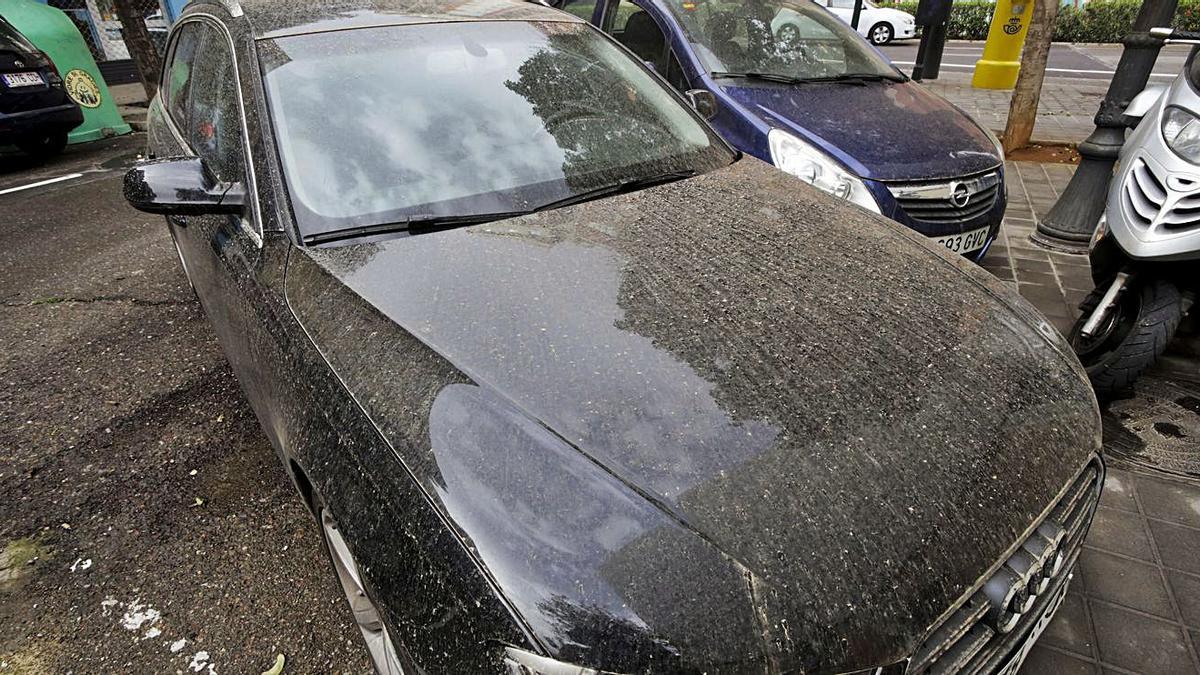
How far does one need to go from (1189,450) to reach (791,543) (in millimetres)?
2509

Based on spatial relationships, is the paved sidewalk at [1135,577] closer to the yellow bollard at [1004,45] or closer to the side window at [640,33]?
the side window at [640,33]

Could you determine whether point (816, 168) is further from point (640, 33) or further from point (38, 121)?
point (38, 121)

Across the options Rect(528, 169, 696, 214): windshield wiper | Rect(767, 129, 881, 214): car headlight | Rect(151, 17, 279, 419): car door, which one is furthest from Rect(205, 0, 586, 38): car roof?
Rect(767, 129, 881, 214): car headlight

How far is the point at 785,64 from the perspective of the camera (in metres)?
4.19

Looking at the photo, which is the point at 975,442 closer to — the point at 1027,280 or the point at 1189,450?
the point at 1189,450

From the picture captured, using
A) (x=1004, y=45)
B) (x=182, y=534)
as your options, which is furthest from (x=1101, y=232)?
(x=1004, y=45)

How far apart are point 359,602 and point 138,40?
8991 mm

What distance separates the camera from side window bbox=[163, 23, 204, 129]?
2.87 metres

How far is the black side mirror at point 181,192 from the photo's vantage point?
75.3 inches

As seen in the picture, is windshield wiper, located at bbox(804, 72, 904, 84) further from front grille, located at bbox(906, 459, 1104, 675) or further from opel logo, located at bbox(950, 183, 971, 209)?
front grille, located at bbox(906, 459, 1104, 675)

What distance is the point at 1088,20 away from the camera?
16.7 m

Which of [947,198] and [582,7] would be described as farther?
[582,7]

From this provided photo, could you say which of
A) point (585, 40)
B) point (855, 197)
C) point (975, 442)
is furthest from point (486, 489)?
point (855, 197)

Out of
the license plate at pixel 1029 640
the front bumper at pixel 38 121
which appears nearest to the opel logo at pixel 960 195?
the license plate at pixel 1029 640
